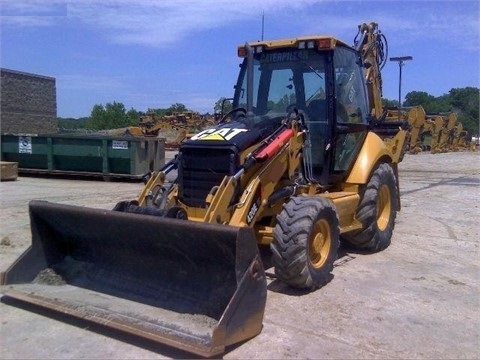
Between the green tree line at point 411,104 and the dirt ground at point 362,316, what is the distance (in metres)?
41.0

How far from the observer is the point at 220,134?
5.91 metres

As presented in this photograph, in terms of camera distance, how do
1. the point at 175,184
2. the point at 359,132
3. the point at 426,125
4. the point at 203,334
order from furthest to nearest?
the point at 426,125, the point at 359,132, the point at 175,184, the point at 203,334

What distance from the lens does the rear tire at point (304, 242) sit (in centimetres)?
527

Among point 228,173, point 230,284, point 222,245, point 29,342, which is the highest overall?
point 228,173

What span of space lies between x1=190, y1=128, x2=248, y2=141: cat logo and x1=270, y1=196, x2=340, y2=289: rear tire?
91 cm

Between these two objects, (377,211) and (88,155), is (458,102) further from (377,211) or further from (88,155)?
(377,211)

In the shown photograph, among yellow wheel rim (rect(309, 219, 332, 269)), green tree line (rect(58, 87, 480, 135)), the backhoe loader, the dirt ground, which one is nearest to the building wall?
green tree line (rect(58, 87, 480, 135))

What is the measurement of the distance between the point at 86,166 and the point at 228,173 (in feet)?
37.7

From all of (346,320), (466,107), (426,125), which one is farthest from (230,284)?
(466,107)

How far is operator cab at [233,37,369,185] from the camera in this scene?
670cm

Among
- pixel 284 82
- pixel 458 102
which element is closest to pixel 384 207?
pixel 284 82

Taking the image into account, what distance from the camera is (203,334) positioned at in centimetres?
412

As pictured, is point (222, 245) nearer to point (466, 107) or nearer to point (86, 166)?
point (86, 166)

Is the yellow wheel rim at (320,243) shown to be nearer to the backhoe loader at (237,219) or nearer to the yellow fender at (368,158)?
the backhoe loader at (237,219)
